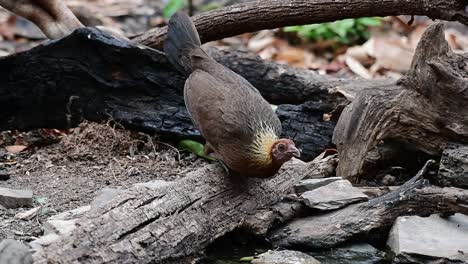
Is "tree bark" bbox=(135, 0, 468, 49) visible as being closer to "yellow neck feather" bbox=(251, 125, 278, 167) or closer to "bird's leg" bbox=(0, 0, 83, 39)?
"bird's leg" bbox=(0, 0, 83, 39)

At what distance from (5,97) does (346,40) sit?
504 centimetres

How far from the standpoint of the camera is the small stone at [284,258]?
489 cm

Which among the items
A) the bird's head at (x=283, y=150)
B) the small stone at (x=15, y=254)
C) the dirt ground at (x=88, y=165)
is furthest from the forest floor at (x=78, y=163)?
the bird's head at (x=283, y=150)

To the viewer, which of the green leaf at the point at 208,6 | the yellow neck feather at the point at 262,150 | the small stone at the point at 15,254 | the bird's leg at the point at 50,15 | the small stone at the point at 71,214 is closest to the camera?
the small stone at the point at 15,254

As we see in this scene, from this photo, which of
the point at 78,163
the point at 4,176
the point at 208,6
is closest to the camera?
the point at 4,176

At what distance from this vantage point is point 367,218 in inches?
208

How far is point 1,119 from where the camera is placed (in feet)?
21.3

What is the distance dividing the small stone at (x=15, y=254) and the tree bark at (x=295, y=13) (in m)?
3.08

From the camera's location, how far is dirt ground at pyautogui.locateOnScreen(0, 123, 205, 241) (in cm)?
573

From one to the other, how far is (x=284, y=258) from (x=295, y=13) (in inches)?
84.6

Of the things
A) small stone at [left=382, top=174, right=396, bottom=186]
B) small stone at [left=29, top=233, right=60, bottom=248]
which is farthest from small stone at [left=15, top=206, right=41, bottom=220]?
small stone at [left=382, top=174, right=396, bottom=186]

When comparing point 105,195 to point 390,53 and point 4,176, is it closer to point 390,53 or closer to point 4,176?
point 4,176

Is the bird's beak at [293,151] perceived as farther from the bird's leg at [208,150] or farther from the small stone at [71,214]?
the small stone at [71,214]

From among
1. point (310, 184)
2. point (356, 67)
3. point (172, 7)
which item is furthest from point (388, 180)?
point (172, 7)
